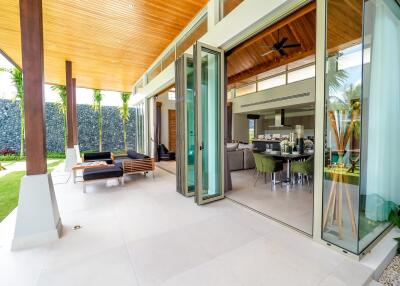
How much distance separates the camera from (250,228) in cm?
247

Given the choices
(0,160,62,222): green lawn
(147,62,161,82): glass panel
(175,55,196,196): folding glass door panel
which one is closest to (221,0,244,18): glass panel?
(175,55,196,196): folding glass door panel

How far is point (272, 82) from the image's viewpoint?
8789mm


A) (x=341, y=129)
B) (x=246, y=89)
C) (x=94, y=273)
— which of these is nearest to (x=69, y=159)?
(x=94, y=273)

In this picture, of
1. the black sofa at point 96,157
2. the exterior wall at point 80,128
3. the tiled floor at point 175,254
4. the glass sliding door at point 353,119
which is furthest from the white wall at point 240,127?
the glass sliding door at point 353,119

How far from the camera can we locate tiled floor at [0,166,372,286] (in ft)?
5.25

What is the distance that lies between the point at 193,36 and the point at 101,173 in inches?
157

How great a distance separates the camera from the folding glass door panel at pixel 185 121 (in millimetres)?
3691

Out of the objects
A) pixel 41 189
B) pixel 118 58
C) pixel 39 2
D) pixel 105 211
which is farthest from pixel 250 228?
pixel 118 58

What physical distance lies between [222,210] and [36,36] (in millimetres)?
3432

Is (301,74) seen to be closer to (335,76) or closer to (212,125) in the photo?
(212,125)

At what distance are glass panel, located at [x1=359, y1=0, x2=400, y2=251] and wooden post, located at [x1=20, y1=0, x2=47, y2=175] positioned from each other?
12.4 ft

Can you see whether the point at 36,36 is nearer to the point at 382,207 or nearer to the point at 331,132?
the point at 331,132

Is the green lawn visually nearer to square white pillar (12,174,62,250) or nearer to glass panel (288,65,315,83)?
square white pillar (12,174,62,250)

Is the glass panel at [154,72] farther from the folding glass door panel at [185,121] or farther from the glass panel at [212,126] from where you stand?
the glass panel at [212,126]
